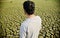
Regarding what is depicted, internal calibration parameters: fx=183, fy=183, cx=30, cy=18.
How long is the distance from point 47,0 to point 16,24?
439 millimetres

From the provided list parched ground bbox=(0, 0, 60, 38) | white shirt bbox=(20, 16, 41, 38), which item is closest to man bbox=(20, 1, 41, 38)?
white shirt bbox=(20, 16, 41, 38)

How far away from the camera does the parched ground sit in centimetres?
202

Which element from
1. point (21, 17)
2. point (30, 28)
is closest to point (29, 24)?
point (30, 28)

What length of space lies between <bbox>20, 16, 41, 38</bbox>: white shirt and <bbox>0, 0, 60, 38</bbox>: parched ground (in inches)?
28.6

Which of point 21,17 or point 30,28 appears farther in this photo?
point 21,17

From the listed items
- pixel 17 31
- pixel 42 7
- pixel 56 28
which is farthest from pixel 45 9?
pixel 17 31

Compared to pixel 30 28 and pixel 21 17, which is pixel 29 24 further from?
pixel 21 17

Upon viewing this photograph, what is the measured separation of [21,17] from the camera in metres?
2.05

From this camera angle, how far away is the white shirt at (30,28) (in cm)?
124

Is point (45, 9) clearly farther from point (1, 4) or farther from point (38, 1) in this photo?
point (1, 4)

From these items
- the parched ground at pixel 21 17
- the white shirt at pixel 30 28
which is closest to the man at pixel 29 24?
the white shirt at pixel 30 28

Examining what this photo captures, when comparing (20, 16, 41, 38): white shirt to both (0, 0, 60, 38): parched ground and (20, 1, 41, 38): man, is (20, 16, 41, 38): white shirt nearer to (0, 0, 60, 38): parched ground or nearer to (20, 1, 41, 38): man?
(20, 1, 41, 38): man

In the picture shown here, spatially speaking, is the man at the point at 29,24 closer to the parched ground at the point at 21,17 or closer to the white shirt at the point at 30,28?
the white shirt at the point at 30,28

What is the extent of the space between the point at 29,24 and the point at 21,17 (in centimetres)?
81
